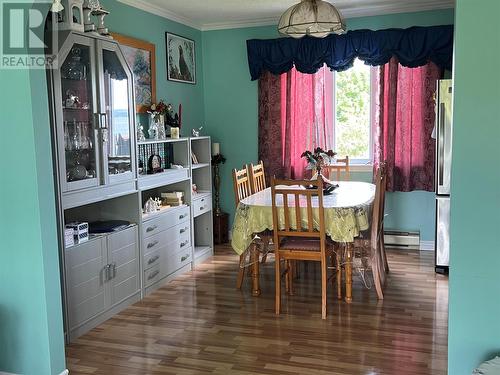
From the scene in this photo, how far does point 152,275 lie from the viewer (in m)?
4.61

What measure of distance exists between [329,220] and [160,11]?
9.52ft

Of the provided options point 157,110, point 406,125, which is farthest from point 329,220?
point 406,125

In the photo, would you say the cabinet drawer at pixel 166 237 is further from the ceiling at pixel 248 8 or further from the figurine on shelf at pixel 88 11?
the ceiling at pixel 248 8

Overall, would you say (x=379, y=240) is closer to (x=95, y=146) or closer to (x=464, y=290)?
(x=464, y=290)

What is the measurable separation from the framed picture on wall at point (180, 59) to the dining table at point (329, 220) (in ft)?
6.30

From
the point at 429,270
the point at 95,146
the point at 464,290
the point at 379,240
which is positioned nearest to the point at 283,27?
the point at 95,146

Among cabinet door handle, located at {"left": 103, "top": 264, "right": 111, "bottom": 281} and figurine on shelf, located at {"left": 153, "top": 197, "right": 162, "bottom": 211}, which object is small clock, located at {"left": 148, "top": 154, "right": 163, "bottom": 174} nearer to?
figurine on shelf, located at {"left": 153, "top": 197, "right": 162, "bottom": 211}

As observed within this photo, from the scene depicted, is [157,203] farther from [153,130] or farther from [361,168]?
[361,168]

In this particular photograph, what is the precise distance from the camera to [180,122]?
5.76 m

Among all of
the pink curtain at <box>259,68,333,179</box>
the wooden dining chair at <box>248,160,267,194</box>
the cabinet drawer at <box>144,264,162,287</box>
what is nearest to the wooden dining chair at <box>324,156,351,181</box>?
the pink curtain at <box>259,68,333,179</box>

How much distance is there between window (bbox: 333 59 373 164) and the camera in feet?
19.5

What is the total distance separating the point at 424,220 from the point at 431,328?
236cm

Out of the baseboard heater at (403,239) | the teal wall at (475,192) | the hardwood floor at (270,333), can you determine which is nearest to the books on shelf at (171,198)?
the hardwood floor at (270,333)
